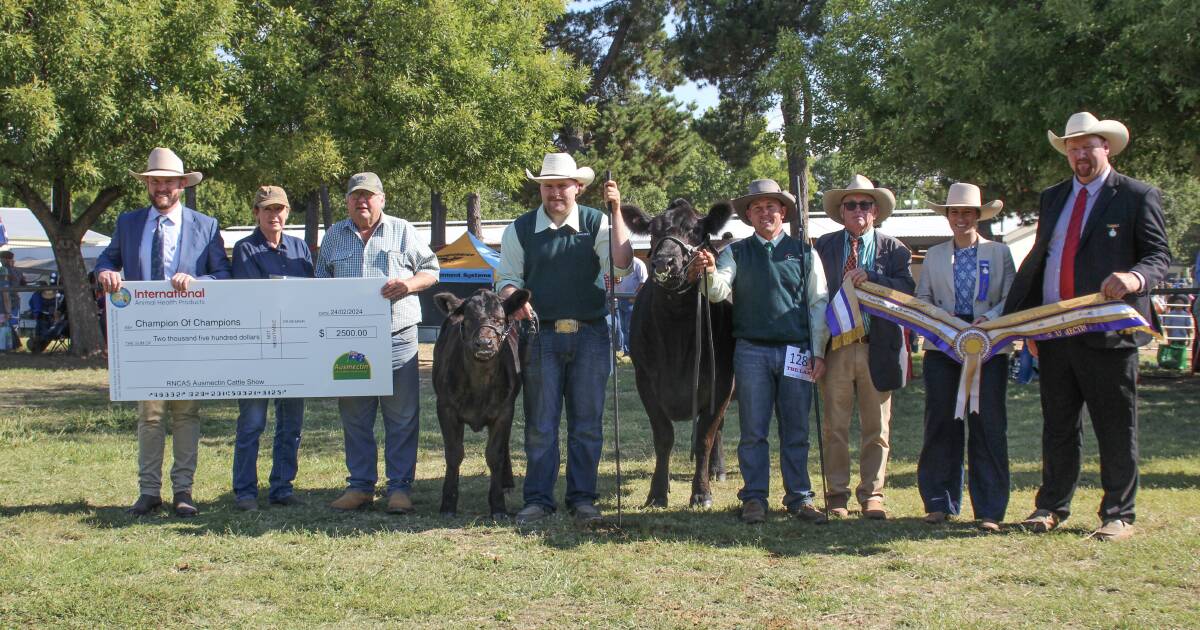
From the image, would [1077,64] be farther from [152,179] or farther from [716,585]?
[152,179]

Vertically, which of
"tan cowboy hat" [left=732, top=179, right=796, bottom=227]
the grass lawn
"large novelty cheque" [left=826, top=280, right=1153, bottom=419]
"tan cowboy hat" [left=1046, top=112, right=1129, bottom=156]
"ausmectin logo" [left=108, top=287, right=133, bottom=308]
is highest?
"tan cowboy hat" [left=1046, top=112, right=1129, bottom=156]

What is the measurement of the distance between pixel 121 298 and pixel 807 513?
475 cm

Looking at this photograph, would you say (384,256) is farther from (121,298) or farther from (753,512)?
(753,512)

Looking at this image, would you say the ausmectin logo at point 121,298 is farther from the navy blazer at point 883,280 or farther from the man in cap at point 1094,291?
the man in cap at point 1094,291

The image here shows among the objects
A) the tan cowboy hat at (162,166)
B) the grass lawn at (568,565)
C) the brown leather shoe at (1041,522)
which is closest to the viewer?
the grass lawn at (568,565)

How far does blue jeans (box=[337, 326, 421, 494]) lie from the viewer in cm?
696

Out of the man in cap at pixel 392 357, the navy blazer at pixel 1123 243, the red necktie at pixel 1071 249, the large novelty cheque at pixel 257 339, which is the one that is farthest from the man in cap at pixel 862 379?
the large novelty cheque at pixel 257 339

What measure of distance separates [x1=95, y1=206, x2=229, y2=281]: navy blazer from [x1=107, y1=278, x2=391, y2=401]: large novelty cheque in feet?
0.67

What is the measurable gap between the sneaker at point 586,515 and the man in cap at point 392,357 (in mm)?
1200

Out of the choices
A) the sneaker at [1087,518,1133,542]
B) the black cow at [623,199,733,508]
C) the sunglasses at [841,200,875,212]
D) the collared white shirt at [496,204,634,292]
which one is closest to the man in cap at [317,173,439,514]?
the collared white shirt at [496,204,634,292]

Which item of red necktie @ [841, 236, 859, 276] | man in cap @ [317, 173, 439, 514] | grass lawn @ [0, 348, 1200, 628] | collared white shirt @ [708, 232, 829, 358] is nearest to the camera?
grass lawn @ [0, 348, 1200, 628]

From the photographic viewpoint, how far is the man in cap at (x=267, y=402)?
22.6 feet

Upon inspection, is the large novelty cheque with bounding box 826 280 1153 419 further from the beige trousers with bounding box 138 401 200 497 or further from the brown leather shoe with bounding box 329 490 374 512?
the beige trousers with bounding box 138 401 200 497

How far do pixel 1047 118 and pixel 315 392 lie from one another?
8947 mm
